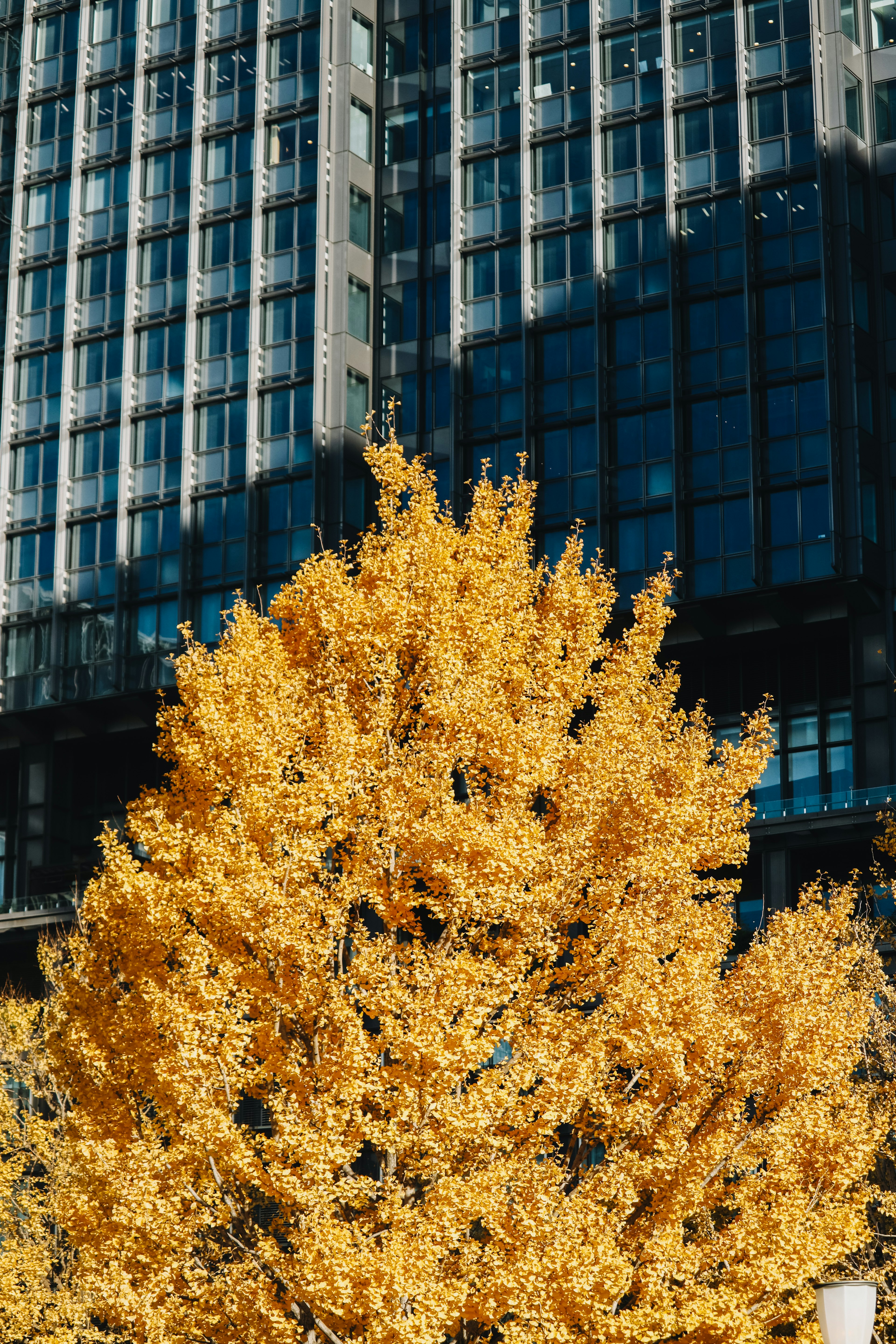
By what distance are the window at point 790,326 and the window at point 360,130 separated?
1692 centimetres

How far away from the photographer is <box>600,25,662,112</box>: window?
53.4 metres

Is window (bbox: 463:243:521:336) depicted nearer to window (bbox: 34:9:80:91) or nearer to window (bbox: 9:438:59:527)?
window (bbox: 9:438:59:527)

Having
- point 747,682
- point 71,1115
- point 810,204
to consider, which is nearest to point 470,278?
point 810,204

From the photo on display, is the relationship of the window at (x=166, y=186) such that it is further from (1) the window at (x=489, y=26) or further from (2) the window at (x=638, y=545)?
(2) the window at (x=638, y=545)

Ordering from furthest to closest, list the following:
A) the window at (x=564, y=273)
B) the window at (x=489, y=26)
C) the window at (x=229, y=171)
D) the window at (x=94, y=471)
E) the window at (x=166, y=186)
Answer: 1. the window at (x=166, y=186)
2. the window at (x=94, y=471)
3. the window at (x=229, y=171)
4. the window at (x=489, y=26)
5. the window at (x=564, y=273)

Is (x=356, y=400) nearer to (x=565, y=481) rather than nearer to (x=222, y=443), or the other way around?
(x=222, y=443)

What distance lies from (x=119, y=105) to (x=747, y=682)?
32372 millimetres

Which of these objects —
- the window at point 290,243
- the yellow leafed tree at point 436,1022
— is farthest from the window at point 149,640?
the yellow leafed tree at point 436,1022

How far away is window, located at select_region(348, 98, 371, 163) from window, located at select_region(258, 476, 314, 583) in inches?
493

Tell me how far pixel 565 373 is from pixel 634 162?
6.89 m

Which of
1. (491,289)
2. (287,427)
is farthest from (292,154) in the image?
(287,427)

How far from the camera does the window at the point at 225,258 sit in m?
58.9

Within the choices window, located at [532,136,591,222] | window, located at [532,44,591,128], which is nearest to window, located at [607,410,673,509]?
window, located at [532,136,591,222]

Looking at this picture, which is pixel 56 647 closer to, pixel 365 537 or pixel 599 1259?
pixel 365 537
